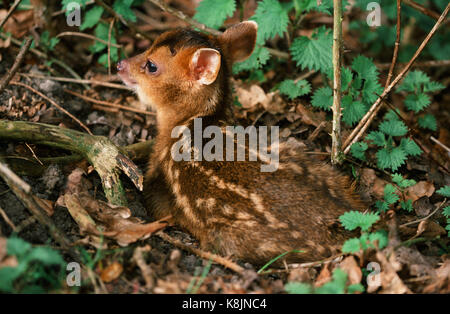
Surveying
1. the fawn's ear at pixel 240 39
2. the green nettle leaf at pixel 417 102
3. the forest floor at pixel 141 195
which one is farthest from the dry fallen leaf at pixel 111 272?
the green nettle leaf at pixel 417 102

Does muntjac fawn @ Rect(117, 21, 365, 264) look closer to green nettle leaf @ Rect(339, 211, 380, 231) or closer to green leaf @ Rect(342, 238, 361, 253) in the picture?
green nettle leaf @ Rect(339, 211, 380, 231)

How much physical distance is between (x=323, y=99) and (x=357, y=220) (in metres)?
1.61

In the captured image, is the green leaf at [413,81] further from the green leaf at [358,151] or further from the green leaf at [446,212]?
the green leaf at [446,212]

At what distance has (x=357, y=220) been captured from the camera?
3.12 metres

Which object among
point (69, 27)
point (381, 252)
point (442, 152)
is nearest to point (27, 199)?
point (381, 252)

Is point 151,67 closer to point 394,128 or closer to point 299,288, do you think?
point 394,128

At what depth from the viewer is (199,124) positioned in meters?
3.88

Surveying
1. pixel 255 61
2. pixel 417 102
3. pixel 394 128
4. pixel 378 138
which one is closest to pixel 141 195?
pixel 255 61

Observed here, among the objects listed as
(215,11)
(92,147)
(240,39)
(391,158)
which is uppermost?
(215,11)

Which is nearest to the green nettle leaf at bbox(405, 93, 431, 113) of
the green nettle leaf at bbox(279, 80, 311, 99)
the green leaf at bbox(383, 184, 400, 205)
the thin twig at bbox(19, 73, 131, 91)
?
the green nettle leaf at bbox(279, 80, 311, 99)

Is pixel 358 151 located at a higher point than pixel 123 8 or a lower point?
lower

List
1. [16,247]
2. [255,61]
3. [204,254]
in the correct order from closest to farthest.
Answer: [16,247]
[204,254]
[255,61]

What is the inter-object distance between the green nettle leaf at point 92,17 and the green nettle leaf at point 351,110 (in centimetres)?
252

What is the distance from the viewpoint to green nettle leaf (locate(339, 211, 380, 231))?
309cm
